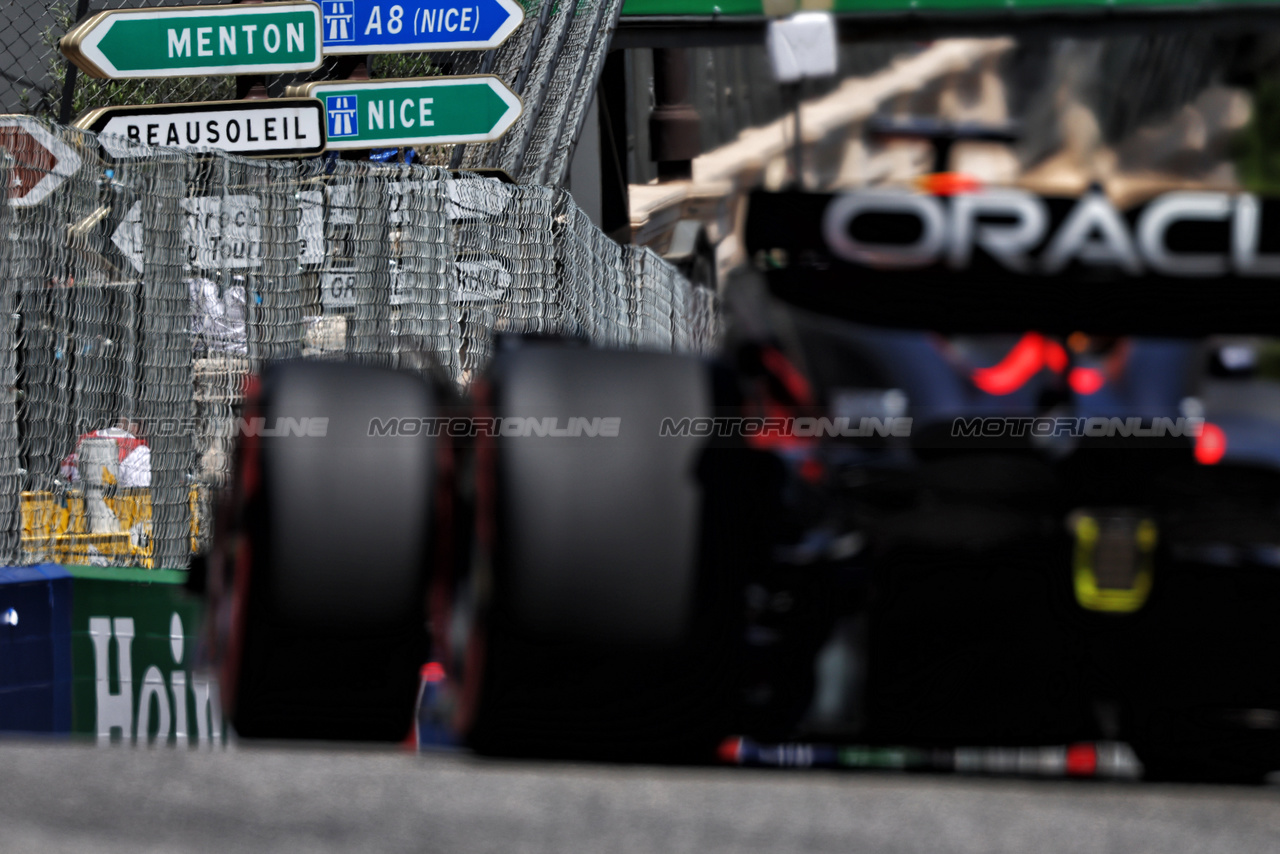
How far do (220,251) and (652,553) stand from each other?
3.43 m

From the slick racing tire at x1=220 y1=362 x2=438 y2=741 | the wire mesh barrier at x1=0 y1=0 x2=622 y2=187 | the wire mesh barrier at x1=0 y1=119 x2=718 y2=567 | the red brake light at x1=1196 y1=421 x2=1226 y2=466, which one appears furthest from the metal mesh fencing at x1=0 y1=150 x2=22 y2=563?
the wire mesh barrier at x1=0 y1=0 x2=622 y2=187

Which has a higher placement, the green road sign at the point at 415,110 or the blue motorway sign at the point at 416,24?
the blue motorway sign at the point at 416,24

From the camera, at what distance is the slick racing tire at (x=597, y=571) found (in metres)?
1.83

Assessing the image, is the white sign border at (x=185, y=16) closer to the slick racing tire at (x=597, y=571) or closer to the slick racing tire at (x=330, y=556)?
the slick racing tire at (x=330, y=556)

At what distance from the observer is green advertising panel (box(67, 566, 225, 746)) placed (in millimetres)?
3281

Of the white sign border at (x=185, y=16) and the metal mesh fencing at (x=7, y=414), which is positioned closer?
the metal mesh fencing at (x=7, y=414)

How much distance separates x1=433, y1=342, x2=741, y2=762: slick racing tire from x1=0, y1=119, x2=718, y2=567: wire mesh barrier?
1.21 meters

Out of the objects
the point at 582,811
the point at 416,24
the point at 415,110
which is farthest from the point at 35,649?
the point at 416,24

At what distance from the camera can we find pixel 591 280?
24.8ft

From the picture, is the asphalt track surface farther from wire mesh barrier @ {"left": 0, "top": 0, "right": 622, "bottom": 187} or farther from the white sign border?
wire mesh barrier @ {"left": 0, "top": 0, "right": 622, "bottom": 187}

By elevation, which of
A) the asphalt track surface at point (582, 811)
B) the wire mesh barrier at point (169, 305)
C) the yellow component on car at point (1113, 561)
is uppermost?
the wire mesh barrier at point (169, 305)

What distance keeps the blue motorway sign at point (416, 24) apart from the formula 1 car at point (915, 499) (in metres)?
6.41

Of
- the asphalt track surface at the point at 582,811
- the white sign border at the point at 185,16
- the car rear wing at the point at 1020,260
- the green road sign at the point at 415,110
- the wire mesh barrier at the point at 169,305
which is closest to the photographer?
the asphalt track surface at the point at 582,811

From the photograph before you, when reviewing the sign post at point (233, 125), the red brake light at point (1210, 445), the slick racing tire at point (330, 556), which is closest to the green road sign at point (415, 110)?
the sign post at point (233, 125)
